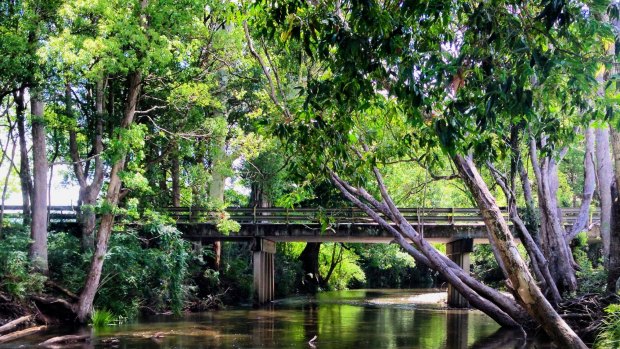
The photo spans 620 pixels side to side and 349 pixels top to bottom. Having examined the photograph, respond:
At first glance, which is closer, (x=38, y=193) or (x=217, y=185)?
(x=38, y=193)

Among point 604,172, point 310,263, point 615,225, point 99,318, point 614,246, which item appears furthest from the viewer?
point 310,263

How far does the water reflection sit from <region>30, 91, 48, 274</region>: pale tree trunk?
340cm

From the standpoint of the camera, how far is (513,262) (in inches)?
314

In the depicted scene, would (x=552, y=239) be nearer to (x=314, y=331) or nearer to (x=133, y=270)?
(x=314, y=331)

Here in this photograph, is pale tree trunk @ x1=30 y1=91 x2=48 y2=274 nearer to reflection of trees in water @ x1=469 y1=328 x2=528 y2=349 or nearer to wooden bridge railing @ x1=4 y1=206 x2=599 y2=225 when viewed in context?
wooden bridge railing @ x1=4 y1=206 x2=599 y2=225

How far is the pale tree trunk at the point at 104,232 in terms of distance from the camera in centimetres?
1816

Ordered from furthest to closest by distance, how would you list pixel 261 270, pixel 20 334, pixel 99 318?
pixel 261 270 → pixel 99 318 → pixel 20 334

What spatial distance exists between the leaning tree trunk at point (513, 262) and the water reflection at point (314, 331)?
6.47 metres

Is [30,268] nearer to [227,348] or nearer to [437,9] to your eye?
[227,348]

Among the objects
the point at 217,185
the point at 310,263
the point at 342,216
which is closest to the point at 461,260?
the point at 342,216

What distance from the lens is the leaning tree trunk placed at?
7.86 meters

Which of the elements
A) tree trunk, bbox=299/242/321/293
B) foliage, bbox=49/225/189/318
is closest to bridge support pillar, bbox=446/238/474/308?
foliage, bbox=49/225/189/318

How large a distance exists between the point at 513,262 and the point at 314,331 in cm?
1047

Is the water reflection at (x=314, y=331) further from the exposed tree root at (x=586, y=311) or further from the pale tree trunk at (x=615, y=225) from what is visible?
the pale tree trunk at (x=615, y=225)
